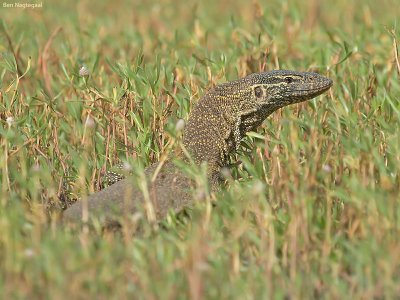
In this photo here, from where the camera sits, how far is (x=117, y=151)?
23.1 ft

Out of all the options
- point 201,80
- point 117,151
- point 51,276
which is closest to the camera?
point 51,276

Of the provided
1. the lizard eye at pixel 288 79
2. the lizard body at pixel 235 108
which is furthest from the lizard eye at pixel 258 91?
the lizard eye at pixel 288 79

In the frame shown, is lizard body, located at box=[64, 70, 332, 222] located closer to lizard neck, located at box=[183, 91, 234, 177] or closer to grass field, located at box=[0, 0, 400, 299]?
lizard neck, located at box=[183, 91, 234, 177]

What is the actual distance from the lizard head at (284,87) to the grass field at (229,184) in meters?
0.23

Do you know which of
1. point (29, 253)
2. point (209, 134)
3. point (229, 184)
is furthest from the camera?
point (209, 134)

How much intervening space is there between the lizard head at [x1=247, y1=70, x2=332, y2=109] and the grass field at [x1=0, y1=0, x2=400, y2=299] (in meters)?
0.23

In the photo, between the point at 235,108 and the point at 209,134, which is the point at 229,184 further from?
the point at 235,108

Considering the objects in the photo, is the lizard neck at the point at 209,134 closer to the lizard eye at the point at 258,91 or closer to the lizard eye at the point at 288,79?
the lizard eye at the point at 258,91

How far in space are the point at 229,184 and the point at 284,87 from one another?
2.73 feet

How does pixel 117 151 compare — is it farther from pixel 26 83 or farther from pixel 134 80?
pixel 26 83

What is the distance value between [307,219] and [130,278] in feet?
3.19

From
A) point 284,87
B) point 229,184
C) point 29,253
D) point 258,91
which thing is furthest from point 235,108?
point 29,253

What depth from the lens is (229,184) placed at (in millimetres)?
6230

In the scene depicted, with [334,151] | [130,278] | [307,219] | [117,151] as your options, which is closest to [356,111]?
[334,151]
